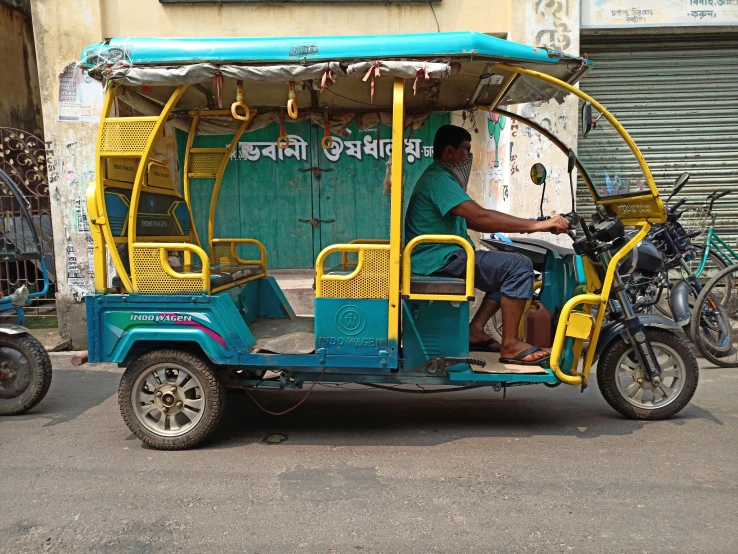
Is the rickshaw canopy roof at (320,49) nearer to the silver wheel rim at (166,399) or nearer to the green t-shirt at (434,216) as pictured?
the green t-shirt at (434,216)

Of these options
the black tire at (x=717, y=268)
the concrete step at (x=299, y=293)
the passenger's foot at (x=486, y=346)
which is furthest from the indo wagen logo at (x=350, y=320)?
the black tire at (x=717, y=268)

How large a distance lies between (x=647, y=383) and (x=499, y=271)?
1306mm

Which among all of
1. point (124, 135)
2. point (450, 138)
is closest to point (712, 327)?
point (450, 138)

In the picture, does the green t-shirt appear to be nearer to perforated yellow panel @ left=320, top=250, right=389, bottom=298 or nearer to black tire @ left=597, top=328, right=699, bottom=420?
perforated yellow panel @ left=320, top=250, right=389, bottom=298

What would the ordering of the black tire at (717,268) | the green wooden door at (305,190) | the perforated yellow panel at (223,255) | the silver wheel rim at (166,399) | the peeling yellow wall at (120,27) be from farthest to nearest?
the green wooden door at (305,190) → the peeling yellow wall at (120,27) → the black tire at (717,268) → the perforated yellow panel at (223,255) → the silver wheel rim at (166,399)

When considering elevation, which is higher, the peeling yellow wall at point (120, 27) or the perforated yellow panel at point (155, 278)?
the peeling yellow wall at point (120, 27)

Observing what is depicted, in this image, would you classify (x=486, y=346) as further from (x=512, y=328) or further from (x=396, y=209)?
(x=396, y=209)

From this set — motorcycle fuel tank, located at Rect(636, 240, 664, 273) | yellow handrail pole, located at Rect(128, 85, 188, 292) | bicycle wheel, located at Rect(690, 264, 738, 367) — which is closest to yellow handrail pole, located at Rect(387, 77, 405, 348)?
yellow handrail pole, located at Rect(128, 85, 188, 292)

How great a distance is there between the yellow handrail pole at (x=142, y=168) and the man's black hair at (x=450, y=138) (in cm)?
173

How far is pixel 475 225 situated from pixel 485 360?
3.02ft

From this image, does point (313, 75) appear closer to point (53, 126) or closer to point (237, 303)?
point (237, 303)

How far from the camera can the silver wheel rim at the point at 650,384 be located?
4.01 metres

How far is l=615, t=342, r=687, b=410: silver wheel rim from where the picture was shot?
4008mm

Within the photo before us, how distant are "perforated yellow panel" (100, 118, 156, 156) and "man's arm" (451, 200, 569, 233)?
6.64ft
